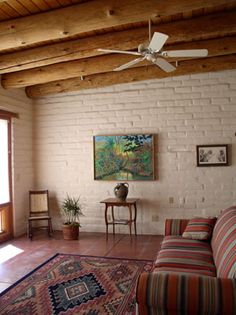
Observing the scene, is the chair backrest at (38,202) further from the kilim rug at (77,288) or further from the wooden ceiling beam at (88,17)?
the wooden ceiling beam at (88,17)

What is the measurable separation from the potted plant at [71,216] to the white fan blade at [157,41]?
3468mm

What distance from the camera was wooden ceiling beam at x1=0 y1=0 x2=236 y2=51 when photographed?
9.91 ft

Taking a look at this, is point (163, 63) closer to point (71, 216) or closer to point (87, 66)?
point (87, 66)

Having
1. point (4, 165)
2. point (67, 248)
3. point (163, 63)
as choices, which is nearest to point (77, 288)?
point (67, 248)

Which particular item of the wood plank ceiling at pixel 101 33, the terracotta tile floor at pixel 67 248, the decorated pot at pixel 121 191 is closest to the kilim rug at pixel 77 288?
the terracotta tile floor at pixel 67 248

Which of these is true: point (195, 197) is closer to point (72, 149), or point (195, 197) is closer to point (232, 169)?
point (232, 169)

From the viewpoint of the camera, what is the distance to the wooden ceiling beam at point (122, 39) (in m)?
3.65

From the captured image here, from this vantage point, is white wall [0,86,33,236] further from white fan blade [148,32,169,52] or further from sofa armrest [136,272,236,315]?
sofa armrest [136,272,236,315]

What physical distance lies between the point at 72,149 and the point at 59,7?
303cm

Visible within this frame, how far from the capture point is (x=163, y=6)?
9.89 ft

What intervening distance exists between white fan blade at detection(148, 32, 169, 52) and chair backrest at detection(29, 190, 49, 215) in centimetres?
385

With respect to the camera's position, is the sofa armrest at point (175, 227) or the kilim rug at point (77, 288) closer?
the kilim rug at point (77, 288)

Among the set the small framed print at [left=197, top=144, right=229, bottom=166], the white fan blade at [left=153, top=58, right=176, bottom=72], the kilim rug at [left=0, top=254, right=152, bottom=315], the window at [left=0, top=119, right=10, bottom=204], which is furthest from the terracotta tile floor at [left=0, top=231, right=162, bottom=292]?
the white fan blade at [left=153, top=58, right=176, bottom=72]

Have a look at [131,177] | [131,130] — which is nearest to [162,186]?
[131,177]
